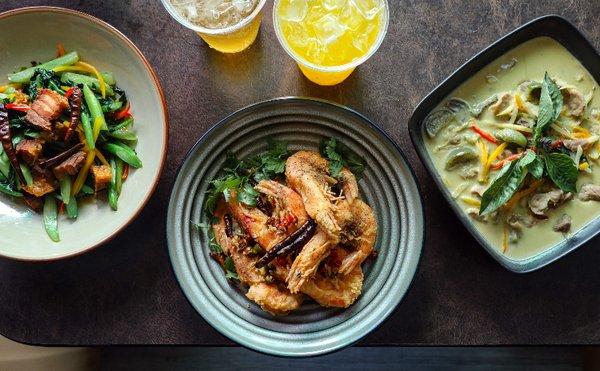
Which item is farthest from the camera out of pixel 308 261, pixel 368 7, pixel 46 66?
pixel 46 66

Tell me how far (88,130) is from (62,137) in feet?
0.37

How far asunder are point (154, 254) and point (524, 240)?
1.44 metres

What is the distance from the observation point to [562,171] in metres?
2.04

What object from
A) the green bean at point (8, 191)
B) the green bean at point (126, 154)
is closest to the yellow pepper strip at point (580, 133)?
the green bean at point (126, 154)

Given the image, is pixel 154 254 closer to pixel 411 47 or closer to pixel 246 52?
pixel 246 52

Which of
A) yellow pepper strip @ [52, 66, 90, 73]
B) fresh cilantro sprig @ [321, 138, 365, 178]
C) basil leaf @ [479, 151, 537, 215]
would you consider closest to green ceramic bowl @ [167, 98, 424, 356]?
fresh cilantro sprig @ [321, 138, 365, 178]

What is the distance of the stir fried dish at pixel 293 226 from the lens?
6.68 feet

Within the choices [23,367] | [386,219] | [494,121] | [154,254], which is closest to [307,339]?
[386,219]

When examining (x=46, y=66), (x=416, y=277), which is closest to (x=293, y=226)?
(x=416, y=277)

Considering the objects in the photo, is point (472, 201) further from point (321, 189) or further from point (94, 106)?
point (94, 106)

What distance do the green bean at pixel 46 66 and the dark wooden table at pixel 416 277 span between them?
26 cm

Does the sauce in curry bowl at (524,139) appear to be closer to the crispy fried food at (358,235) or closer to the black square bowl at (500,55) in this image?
the black square bowl at (500,55)

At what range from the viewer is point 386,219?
2.20 meters

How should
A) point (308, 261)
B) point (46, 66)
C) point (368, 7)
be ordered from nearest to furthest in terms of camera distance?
point (308, 261) < point (368, 7) < point (46, 66)
